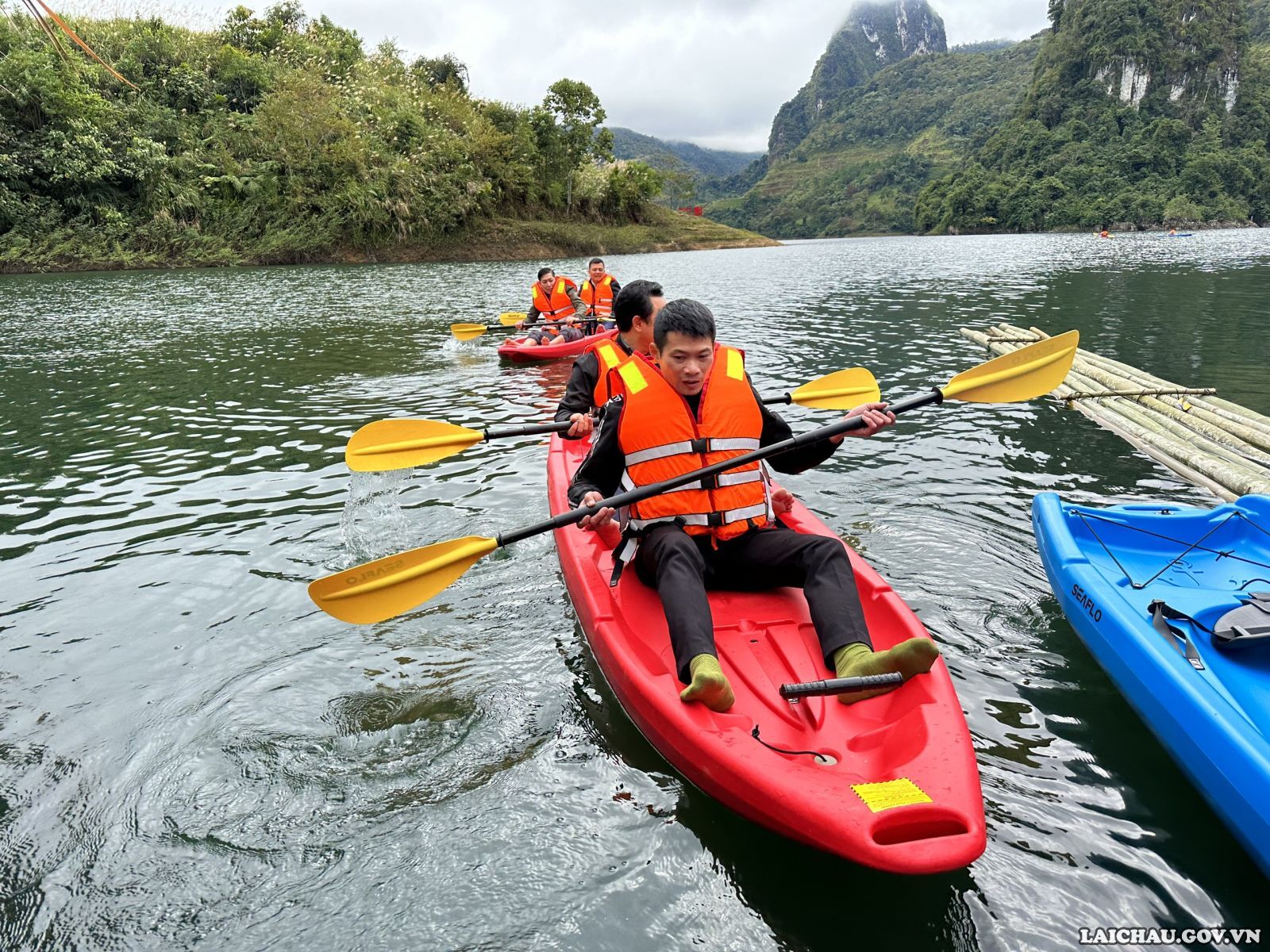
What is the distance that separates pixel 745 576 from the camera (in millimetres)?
3232

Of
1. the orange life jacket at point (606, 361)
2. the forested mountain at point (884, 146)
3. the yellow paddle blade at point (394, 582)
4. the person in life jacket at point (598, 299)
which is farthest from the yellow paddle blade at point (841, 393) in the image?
the forested mountain at point (884, 146)

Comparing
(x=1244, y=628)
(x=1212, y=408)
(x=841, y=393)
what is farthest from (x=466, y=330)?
(x=1244, y=628)

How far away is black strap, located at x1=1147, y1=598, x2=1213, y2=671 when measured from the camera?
2682mm

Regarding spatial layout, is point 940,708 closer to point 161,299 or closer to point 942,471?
point 942,471

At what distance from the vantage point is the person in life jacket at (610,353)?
4.57m

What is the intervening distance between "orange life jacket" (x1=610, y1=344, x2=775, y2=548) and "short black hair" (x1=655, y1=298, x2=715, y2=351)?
231mm

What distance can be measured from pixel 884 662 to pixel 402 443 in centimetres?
328

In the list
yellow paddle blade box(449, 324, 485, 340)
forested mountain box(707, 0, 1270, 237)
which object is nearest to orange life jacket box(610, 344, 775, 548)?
yellow paddle blade box(449, 324, 485, 340)

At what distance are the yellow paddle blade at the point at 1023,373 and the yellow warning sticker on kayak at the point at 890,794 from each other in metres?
2.26

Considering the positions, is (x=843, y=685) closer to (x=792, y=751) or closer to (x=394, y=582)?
(x=792, y=751)

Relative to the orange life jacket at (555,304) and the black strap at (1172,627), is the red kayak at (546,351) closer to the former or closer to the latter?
the orange life jacket at (555,304)

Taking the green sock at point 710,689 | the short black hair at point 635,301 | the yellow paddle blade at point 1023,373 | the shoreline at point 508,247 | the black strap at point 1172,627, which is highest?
the shoreline at point 508,247

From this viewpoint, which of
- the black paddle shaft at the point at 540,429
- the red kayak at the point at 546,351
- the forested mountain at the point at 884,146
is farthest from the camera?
the forested mountain at the point at 884,146

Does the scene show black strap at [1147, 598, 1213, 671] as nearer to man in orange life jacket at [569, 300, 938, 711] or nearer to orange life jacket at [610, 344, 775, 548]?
man in orange life jacket at [569, 300, 938, 711]
